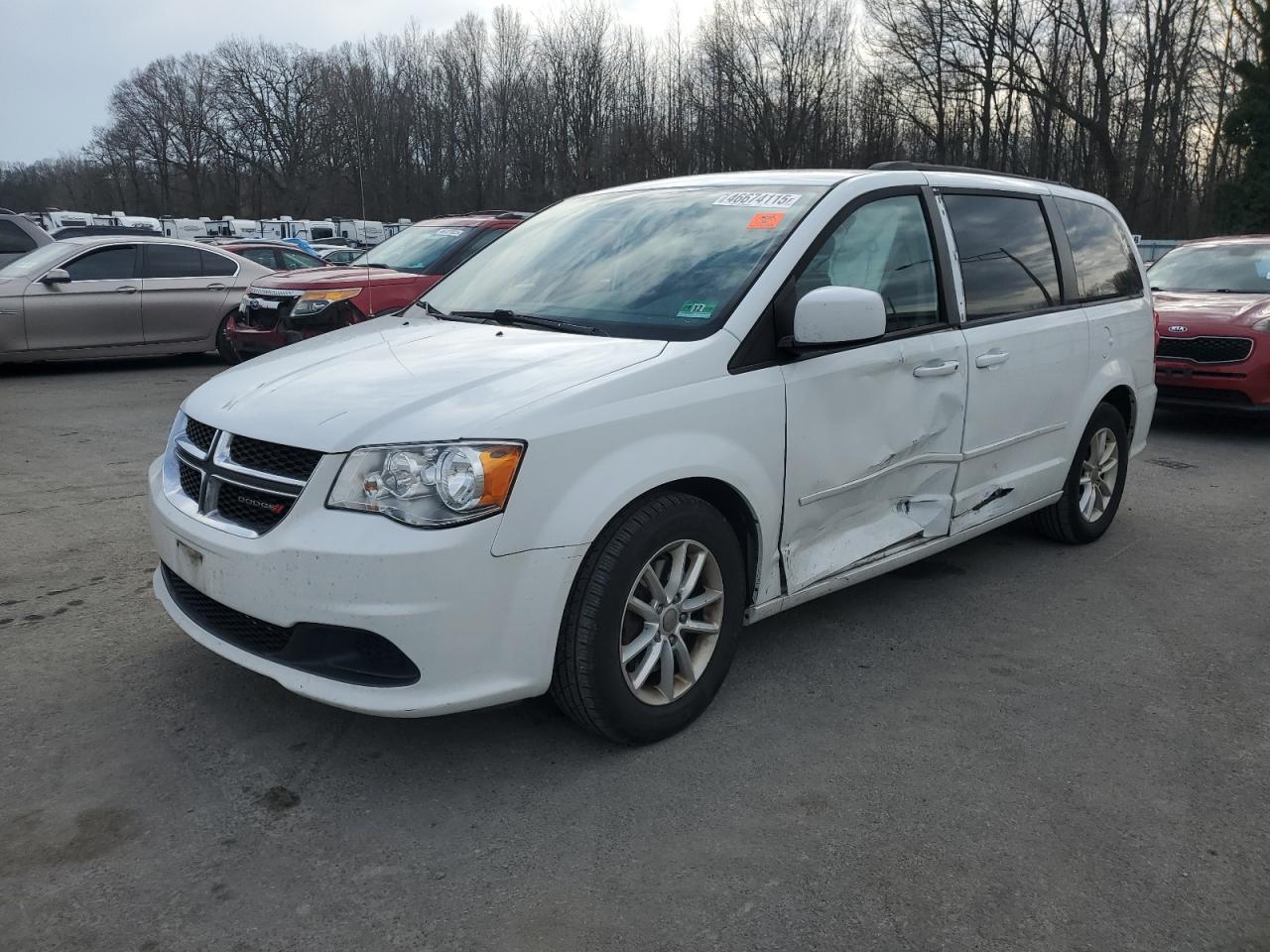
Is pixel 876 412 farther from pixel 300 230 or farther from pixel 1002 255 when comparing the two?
pixel 300 230

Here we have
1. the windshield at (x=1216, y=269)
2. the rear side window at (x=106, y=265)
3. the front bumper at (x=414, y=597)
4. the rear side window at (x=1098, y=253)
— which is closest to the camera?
the front bumper at (x=414, y=597)

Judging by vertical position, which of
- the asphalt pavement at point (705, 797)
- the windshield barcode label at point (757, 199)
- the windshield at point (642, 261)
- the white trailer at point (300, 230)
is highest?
the white trailer at point (300, 230)

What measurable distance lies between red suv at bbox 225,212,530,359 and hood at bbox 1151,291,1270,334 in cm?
572

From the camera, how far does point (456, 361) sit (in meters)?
3.29

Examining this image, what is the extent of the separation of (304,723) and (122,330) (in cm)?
989

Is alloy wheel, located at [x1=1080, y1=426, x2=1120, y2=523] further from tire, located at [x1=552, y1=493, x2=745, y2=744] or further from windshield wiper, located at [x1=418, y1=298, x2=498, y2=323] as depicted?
windshield wiper, located at [x1=418, y1=298, x2=498, y2=323]

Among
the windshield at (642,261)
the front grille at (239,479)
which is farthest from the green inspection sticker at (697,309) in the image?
the front grille at (239,479)

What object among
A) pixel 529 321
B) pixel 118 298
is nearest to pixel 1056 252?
pixel 529 321

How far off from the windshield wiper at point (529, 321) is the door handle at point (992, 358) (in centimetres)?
172

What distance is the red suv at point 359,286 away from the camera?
31.0 ft

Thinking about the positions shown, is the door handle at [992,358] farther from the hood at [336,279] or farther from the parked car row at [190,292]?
the hood at [336,279]

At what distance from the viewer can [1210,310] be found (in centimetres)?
892

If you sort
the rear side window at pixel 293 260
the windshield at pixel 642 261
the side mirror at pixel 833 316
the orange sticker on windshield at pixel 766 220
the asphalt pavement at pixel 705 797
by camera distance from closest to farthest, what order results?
the asphalt pavement at pixel 705 797
the side mirror at pixel 833 316
the windshield at pixel 642 261
the orange sticker on windshield at pixel 766 220
the rear side window at pixel 293 260

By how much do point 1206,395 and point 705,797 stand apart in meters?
7.54
